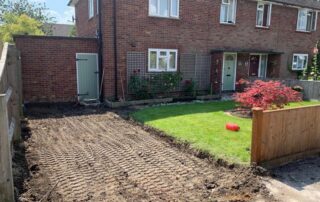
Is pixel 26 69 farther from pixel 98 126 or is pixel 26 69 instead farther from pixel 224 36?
pixel 224 36

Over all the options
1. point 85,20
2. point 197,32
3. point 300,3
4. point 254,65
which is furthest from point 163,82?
point 300,3

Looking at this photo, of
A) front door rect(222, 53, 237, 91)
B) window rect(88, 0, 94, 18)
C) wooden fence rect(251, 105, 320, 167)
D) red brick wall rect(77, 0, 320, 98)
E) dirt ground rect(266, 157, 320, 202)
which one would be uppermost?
window rect(88, 0, 94, 18)

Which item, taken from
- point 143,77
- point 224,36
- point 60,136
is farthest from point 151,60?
point 60,136

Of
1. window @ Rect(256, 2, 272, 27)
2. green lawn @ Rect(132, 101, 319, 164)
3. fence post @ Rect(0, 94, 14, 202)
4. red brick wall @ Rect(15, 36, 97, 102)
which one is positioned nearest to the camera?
fence post @ Rect(0, 94, 14, 202)

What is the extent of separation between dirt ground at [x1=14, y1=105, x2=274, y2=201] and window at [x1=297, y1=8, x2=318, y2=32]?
16.5m

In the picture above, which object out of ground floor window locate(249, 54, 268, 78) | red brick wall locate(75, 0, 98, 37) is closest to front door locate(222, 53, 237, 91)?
ground floor window locate(249, 54, 268, 78)

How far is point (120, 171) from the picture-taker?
16.3 ft

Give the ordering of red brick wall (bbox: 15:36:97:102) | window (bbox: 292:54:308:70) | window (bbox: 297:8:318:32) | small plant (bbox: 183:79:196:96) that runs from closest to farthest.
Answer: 1. red brick wall (bbox: 15:36:97:102)
2. small plant (bbox: 183:79:196:96)
3. window (bbox: 297:8:318:32)
4. window (bbox: 292:54:308:70)

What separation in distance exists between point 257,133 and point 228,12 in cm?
1203

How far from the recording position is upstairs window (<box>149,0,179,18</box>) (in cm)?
1272

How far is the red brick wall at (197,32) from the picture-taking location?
12.0 m

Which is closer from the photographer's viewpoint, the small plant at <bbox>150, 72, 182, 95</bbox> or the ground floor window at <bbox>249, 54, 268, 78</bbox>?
the small plant at <bbox>150, 72, 182, 95</bbox>

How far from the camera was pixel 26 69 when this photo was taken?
36.5ft

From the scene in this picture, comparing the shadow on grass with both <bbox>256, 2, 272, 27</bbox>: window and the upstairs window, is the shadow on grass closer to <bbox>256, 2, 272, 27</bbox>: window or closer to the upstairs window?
the upstairs window
